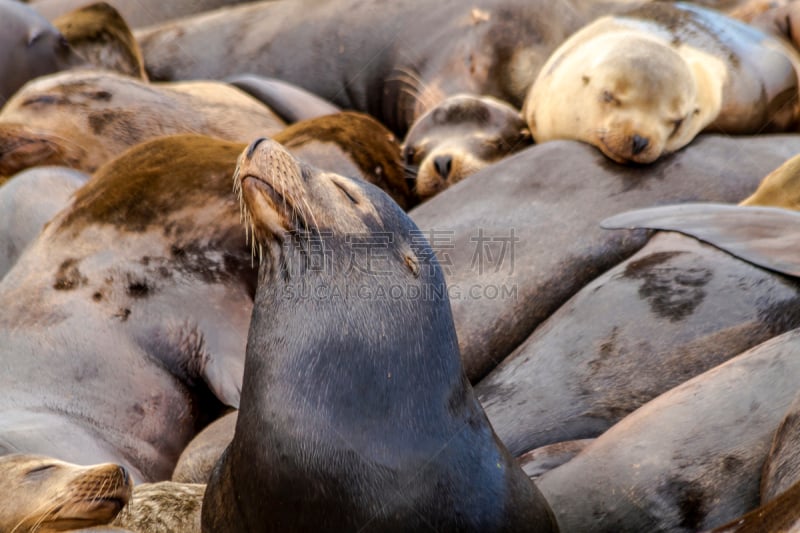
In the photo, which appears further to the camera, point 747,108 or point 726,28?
point 726,28

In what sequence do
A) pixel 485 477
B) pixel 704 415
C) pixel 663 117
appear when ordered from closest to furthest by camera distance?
1. pixel 485 477
2. pixel 704 415
3. pixel 663 117

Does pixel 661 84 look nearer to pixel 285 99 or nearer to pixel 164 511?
pixel 285 99

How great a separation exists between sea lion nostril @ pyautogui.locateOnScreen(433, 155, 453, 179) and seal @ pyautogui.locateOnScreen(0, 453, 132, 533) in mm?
2303

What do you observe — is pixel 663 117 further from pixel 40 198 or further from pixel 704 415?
pixel 40 198

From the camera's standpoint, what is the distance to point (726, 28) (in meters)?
5.71

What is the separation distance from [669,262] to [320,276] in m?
1.47

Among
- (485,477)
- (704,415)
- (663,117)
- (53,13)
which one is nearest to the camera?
(485,477)

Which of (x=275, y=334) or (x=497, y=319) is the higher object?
(x=275, y=334)

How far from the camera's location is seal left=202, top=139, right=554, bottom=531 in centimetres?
280

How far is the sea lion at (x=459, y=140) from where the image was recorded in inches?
205

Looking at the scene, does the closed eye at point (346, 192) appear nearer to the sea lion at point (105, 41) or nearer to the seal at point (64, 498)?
the seal at point (64, 498)

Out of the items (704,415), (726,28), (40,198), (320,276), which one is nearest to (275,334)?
(320,276)

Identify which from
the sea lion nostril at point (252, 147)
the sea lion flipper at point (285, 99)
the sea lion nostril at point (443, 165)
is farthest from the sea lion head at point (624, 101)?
the sea lion nostril at point (252, 147)

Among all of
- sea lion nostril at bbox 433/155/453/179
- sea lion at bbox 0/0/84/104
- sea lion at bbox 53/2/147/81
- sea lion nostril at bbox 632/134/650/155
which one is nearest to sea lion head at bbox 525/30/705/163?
sea lion nostril at bbox 632/134/650/155
